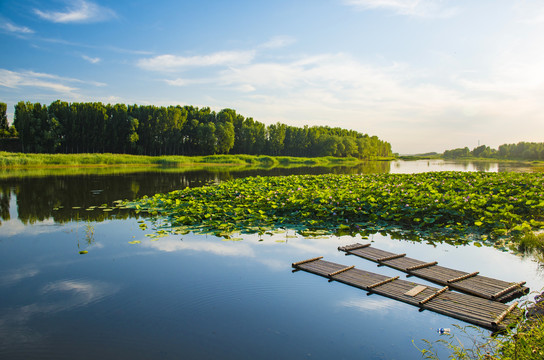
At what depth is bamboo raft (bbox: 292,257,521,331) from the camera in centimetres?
454

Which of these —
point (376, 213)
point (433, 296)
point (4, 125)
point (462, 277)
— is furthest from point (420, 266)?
point (4, 125)

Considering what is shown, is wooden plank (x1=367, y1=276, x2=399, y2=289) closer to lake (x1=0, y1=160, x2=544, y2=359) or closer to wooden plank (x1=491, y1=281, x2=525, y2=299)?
lake (x1=0, y1=160, x2=544, y2=359)

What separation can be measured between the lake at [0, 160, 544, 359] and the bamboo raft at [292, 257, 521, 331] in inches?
6.4

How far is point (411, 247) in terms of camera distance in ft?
26.2

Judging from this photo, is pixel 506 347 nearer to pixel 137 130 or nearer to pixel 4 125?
pixel 137 130

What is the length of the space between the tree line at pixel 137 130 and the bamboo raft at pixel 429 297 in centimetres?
5763

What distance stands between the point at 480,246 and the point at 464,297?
3.39 m

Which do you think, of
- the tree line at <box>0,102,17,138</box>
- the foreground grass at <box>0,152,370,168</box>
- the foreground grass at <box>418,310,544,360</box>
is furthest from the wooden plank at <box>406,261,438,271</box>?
the tree line at <box>0,102,17,138</box>

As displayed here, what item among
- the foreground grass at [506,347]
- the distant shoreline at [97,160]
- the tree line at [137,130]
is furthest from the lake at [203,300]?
the tree line at [137,130]

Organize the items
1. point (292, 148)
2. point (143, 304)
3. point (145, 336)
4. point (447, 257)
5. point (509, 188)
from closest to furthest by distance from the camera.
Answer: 1. point (145, 336)
2. point (143, 304)
3. point (447, 257)
4. point (509, 188)
5. point (292, 148)

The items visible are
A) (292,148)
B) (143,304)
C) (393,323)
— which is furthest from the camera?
(292,148)

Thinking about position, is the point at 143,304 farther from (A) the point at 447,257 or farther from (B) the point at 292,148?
(B) the point at 292,148

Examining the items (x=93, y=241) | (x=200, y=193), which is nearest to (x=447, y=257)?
(x=93, y=241)

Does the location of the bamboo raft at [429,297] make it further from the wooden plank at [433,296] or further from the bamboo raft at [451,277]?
the bamboo raft at [451,277]
